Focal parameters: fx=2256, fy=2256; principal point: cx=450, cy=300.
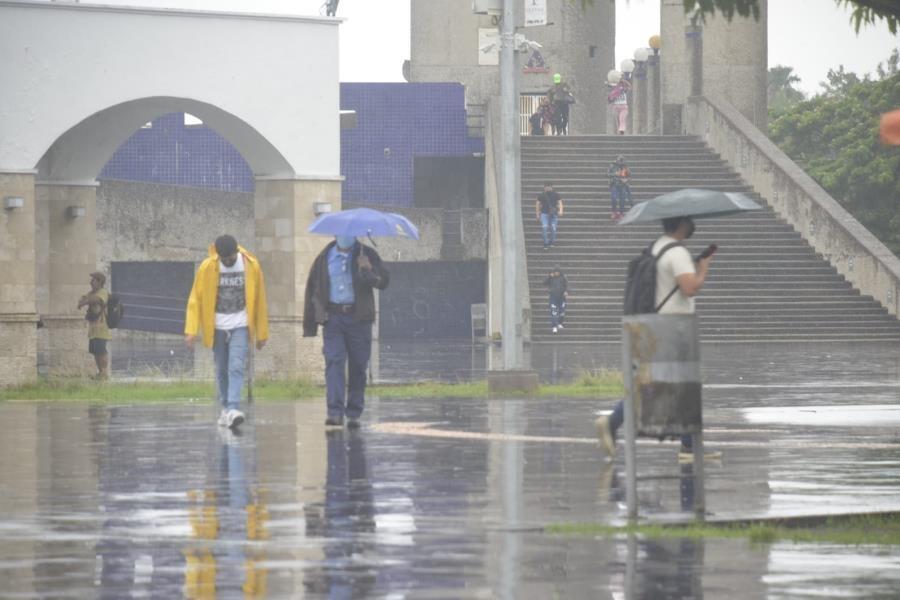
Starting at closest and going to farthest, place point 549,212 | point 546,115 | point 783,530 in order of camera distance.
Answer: point 783,530
point 549,212
point 546,115

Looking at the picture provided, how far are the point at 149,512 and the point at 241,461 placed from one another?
11.3 feet

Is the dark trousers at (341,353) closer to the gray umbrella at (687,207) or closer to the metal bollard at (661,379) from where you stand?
the gray umbrella at (687,207)

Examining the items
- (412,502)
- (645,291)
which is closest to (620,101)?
(645,291)

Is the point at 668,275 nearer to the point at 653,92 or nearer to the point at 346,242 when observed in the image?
the point at 346,242

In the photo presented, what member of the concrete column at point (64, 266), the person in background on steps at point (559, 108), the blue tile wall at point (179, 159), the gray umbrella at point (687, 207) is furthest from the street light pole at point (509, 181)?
the blue tile wall at point (179, 159)

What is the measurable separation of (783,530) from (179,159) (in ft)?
180

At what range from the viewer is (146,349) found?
172ft

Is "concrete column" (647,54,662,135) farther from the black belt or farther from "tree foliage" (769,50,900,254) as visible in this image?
the black belt

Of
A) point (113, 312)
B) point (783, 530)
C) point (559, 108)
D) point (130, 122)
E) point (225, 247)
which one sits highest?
point (559, 108)

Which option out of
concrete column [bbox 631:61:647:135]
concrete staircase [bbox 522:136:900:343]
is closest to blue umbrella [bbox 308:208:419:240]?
concrete staircase [bbox 522:136:900:343]

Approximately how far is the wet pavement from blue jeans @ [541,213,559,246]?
93.6 feet

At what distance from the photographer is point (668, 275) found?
1430 cm

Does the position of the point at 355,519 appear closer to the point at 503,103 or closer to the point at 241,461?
the point at 241,461

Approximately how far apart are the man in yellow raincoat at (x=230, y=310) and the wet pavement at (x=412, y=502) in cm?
43
